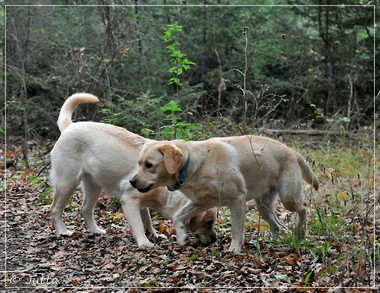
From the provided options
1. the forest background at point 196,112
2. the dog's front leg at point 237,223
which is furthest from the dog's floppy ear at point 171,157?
the forest background at point 196,112

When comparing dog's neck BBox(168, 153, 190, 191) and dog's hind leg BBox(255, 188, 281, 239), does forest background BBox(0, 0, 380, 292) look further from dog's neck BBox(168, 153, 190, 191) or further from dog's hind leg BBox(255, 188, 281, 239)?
dog's neck BBox(168, 153, 190, 191)

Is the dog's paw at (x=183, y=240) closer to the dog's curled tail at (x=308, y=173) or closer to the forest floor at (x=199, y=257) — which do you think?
the forest floor at (x=199, y=257)

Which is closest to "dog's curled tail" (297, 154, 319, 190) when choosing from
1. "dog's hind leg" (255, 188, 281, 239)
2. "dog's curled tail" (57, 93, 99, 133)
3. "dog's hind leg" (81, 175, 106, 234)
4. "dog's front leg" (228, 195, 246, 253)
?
"dog's hind leg" (255, 188, 281, 239)

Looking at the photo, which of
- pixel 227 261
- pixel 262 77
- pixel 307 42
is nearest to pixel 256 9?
pixel 262 77

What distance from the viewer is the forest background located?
4996 millimetres

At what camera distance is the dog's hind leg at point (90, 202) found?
21.7 feet

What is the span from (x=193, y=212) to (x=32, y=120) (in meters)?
6.18

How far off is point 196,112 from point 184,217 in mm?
2633

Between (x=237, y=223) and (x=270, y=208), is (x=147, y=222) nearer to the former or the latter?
(x=237, y=223)

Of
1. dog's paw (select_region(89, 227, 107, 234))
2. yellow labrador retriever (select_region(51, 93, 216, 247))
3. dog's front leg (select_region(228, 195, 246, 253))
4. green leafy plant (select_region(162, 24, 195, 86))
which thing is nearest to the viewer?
dog's front leg (select_region(228, 195, 246, 253))

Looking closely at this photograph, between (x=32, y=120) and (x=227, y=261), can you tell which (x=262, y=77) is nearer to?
(x=32, y=120)

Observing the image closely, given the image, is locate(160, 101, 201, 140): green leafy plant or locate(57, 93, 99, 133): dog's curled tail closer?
locate(57, 93, 99, 133): dog's curled tail

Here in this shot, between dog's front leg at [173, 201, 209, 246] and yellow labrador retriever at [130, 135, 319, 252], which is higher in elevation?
yellow labrador retriever at [130, 135, 319, 252]

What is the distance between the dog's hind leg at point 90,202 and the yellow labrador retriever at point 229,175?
1332 mm
